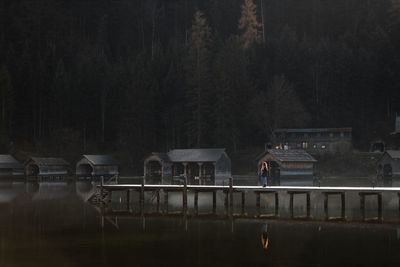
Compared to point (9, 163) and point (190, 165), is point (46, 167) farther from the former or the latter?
point (190, 165)

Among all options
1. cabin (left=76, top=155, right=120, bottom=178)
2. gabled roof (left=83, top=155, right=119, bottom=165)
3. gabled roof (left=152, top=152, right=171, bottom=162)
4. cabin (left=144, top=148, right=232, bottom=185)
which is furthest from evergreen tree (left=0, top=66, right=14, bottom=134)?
gabled roof (left=152, top=152, right=171, bottom=162)

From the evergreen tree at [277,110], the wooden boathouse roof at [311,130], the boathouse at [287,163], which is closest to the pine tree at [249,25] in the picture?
the evergreen tree at [277,110]

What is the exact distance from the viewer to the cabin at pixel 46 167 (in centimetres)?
8144

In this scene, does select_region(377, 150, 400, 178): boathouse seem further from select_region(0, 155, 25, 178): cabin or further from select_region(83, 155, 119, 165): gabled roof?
select_region(0, 155, 25, 178): cabin

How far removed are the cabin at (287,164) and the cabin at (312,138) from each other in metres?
11.2

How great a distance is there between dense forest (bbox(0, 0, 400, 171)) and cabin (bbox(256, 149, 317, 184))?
43.3 feet

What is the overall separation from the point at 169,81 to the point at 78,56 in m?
25.7

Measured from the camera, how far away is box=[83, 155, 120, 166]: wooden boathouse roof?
81.9 meters

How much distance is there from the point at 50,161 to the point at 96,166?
688 cm

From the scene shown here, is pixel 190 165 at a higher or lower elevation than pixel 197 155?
lower

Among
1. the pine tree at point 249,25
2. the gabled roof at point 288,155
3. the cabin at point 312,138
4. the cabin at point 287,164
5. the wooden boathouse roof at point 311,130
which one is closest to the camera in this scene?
the cabin at point 287,164

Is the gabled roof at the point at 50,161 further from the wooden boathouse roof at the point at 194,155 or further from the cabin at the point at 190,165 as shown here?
the wooden boathouse roof at the point at 194,155

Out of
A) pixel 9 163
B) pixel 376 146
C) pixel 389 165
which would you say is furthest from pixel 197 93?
pixel 389 165

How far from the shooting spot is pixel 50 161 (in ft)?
A: 272
